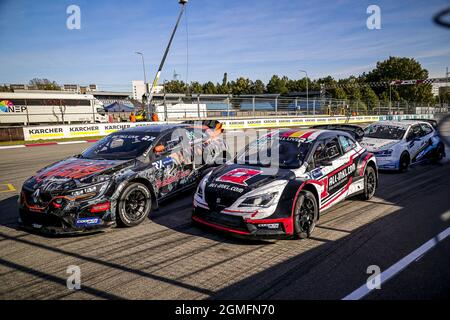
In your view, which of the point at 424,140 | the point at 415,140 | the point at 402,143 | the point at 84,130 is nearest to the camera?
the point at 402,143

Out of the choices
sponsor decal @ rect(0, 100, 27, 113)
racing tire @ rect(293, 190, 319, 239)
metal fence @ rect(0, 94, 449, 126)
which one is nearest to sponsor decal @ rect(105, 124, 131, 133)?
metal fence @ rect(0, 94, 449, 126)

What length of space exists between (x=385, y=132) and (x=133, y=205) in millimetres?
7888

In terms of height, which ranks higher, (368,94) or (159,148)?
(368,94)

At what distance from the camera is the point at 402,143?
344 inches

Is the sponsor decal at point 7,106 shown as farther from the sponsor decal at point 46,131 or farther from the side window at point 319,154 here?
the side window at point 319,154

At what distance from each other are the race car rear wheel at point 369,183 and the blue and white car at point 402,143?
2.44 metres

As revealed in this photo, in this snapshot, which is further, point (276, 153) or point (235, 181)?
point (276, 153)

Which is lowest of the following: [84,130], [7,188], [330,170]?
[7,188]

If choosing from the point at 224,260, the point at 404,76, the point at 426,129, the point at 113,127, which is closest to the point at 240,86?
the point at 404,76

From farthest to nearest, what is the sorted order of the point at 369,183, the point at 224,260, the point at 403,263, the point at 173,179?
the point at 369,183
the point at 173,179
the point at 224,260
the point at 403,263

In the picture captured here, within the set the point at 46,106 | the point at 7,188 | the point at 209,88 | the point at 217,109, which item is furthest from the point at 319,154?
the point at 209,88

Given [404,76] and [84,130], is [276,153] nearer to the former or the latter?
[84,130]

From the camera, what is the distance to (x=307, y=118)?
31391 mm
